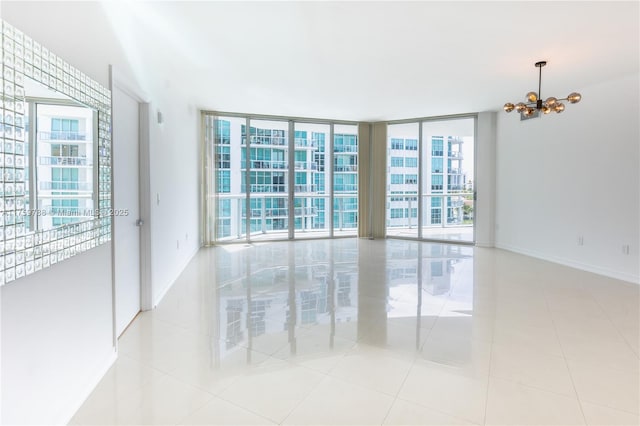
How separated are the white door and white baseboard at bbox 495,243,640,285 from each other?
5.61 m

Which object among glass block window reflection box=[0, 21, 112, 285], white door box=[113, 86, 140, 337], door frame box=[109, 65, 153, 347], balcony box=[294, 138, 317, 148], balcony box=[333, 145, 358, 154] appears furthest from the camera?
balcony box=[333, 145, 358, 154]

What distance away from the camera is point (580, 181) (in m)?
5.00

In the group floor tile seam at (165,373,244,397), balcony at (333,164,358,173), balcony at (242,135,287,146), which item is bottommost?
floor tile seam at (165,373,244,397)

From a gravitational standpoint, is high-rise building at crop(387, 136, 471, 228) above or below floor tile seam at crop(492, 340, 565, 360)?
above

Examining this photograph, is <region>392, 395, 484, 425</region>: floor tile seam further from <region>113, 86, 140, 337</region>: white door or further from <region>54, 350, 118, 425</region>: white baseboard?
<region>113, 86, 140, 337</region>: white door

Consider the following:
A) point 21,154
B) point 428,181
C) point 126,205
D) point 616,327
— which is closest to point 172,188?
point 126,205

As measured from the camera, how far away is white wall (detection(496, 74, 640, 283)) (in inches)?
174

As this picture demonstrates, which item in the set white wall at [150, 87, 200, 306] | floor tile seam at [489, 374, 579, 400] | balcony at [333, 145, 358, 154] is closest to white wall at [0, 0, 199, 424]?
white wall at [150, 87, 200, 306]

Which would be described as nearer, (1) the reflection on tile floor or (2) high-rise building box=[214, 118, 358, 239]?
(1) the reflection on tile floor

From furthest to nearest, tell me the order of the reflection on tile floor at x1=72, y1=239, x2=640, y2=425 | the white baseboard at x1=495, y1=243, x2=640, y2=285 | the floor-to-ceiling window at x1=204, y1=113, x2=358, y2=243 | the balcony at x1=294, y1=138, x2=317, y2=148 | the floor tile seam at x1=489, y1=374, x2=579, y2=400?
1. the balcony at x1=294, y1=138, x2=317, y2=148
2. the floor-to-ceiling window at x1=204, y1=113, x2=358, y2=243
3. the white baseboard at x1=495, y1=243, x2=640, y2=285
4. the floor tile seam at x1=489, y1=374, x2=579, y2=400
5. the reflection on tile floor at x1=72, y1=239, x2=640, y2=425

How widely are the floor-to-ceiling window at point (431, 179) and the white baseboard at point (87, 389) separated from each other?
20.9ft

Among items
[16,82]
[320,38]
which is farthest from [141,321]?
[320,38]

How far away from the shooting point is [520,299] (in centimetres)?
362

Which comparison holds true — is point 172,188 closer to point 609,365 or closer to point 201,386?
point 201,386
